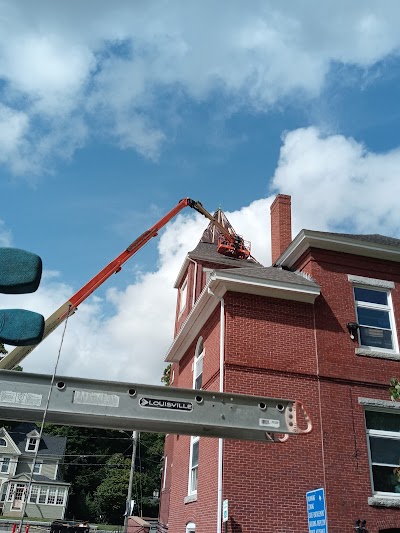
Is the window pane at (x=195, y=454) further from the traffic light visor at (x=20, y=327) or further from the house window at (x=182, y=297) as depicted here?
the traffic light visor at (x=20, y=327)

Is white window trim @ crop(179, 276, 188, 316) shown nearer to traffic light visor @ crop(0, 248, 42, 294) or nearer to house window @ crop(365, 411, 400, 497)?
house window @ crop(365, 411, 400, 497)

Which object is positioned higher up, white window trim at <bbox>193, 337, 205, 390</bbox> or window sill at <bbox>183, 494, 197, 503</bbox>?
white window trim at <bbox>193, 337, 205, 390</bbox>

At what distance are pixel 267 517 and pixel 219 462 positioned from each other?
1.66 metres

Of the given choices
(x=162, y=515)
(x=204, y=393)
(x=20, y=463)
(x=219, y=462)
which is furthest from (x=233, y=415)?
(x=20, y=463)

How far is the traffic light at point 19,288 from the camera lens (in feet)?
15.3

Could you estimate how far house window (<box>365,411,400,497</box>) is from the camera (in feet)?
42.7

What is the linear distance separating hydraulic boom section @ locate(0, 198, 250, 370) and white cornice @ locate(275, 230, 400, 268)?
680 cm

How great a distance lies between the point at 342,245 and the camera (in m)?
A: 15.7

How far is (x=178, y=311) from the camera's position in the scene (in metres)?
25.2

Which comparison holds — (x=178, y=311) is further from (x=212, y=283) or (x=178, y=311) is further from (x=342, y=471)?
(x=342, y=471)

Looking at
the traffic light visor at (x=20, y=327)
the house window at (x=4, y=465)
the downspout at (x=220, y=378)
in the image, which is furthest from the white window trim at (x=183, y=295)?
the house window at (x=4, y=465)

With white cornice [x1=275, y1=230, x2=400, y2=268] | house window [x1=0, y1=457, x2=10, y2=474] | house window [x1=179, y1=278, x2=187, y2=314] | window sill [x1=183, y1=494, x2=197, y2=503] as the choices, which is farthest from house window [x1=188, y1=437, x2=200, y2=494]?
house window [x1=0, y1=457, x2=10, y2=474]

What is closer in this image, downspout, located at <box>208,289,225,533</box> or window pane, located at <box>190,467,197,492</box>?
downspout, located at <box>208,289,225,533</box>

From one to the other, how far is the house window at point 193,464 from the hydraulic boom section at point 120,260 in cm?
575
